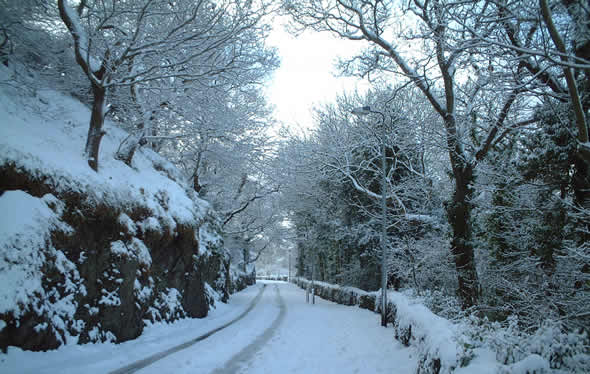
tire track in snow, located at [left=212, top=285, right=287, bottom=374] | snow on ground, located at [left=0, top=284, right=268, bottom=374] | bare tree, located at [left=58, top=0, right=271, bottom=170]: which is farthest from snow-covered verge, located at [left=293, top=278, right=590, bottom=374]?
bare tree, located at [left=58, top=0, right=271, bottom=170]

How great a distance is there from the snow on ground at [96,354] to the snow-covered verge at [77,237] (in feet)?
0.80

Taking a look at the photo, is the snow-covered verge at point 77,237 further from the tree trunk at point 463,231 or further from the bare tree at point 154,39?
the tree trunk at point 463,231

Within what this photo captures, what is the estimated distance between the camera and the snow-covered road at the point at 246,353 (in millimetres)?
7051

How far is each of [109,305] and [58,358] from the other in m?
2.12

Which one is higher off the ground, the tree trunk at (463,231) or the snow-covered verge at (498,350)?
the tree trunk at (463,231)

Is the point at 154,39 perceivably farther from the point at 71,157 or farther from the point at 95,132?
the point at 71,157

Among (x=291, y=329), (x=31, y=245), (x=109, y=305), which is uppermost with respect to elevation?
(x=31, y=245)

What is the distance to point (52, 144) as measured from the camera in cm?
1038

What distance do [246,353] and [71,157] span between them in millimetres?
7451

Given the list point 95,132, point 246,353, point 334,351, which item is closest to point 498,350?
point 334,351

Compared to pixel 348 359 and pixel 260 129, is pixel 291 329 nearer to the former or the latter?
pixel 348 359

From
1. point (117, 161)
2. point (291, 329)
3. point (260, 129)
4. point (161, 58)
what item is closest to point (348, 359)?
point (291, 329)

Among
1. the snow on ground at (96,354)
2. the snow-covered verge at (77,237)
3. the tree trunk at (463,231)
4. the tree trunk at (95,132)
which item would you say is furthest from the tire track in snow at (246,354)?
the tree trunk at (95,132)

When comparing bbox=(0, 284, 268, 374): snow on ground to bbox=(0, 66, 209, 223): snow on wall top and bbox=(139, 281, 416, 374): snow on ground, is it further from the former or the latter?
bbox=(0, 66, 209, 223): snow on wall top
